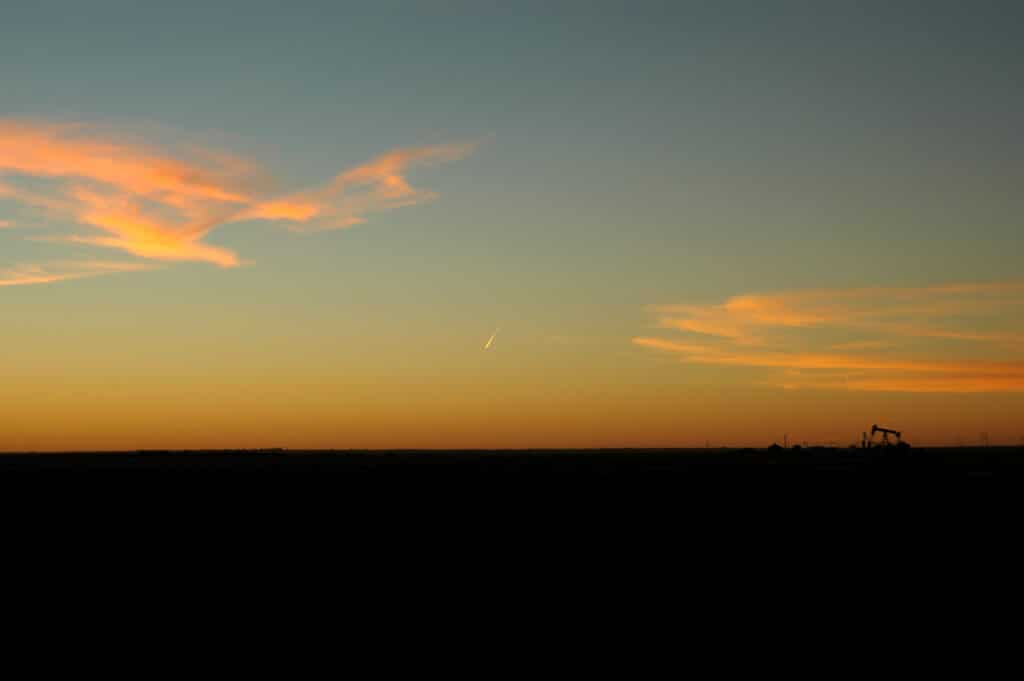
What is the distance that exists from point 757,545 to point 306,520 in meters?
20.8

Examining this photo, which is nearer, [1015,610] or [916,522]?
[1015,610]

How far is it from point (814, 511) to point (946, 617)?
29.7 meters

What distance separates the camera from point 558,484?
293ft

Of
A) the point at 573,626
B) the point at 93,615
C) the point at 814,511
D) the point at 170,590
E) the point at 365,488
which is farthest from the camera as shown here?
the point at 365,488

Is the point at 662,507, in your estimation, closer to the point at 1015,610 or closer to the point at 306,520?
the point at 306,520

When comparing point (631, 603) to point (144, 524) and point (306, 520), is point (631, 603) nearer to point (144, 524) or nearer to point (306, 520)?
point (306, 520)

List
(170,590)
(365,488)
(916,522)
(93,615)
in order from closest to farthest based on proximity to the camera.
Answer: (93,615)
(170,590)
(916,522)
(365,488)

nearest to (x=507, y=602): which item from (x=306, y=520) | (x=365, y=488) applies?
(x=306, y=520)

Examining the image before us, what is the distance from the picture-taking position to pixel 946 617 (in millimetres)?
26844

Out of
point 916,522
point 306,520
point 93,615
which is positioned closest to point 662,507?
point 916,522

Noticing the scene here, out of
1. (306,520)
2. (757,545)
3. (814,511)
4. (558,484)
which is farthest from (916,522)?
(558,484)

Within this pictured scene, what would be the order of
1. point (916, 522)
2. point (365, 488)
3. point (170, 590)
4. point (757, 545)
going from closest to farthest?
point (170, 590) < point (757, 545) < point (916, 522) < point (365, 488)

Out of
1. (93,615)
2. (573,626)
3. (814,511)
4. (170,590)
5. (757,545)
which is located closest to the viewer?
(573,626)

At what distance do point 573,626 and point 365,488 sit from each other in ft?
199
